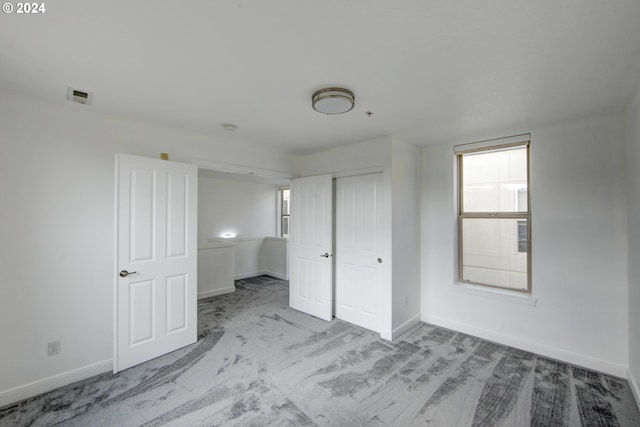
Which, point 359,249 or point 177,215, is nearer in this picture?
point 177,215

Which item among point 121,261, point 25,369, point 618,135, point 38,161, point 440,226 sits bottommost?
point 25,369

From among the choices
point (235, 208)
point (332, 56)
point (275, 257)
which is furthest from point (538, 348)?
point (235, 208)

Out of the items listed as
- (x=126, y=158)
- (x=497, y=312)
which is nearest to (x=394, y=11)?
(x=126, y=158)

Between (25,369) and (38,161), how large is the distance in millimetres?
1738

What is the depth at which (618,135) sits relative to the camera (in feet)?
8.34

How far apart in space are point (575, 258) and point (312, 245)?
301 cm

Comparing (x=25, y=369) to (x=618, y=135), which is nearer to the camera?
(x=25, y=369)

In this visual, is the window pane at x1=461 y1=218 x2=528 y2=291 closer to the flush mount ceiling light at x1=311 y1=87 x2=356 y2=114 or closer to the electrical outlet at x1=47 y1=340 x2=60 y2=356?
the flush mount ceiling light at x1=311 y1=87 x2=356 y2=114

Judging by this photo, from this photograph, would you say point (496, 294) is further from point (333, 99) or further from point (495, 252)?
point (333, 99)

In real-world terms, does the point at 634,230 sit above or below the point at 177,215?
below

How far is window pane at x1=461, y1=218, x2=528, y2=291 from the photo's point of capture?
3150mm

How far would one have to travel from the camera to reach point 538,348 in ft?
9.45

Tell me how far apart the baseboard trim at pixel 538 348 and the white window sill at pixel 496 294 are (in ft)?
1.35

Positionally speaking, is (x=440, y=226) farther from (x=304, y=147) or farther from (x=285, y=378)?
(x=285, y=378)
